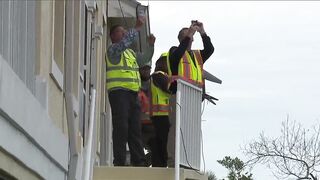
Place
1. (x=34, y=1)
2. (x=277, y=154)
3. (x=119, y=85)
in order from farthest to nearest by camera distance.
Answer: (x=277, y=154), (x=119, y=85), (x=34, y=1)

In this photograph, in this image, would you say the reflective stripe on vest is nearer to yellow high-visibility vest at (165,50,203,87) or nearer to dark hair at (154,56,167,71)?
yellow high-visibility vest at (165,50,203,87)

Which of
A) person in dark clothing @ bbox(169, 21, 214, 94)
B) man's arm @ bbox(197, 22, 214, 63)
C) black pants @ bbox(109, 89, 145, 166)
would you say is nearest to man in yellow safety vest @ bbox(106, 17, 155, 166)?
black pants @ bbox(109, 89, 145, 166)

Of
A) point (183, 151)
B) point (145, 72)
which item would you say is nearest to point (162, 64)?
point (145, 72)

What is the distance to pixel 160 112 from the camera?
10.0 meters

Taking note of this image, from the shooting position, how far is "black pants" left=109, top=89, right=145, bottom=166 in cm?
987

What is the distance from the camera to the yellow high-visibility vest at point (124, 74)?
32.7ft

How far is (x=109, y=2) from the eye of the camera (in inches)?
600

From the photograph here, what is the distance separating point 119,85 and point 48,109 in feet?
8.63

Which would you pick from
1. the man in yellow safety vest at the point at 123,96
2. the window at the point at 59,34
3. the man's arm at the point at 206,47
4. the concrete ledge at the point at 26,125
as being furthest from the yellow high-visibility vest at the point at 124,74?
the concrete ledge at the point at 26,125

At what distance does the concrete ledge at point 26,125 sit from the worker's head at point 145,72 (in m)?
3.60

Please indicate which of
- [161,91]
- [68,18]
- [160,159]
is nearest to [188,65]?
[161,91]

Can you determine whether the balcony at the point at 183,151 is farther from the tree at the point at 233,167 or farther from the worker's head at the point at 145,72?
the tree at the point at 233,167

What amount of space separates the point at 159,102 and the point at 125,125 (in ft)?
1.66

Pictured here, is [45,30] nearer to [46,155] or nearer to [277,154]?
[46,155]
